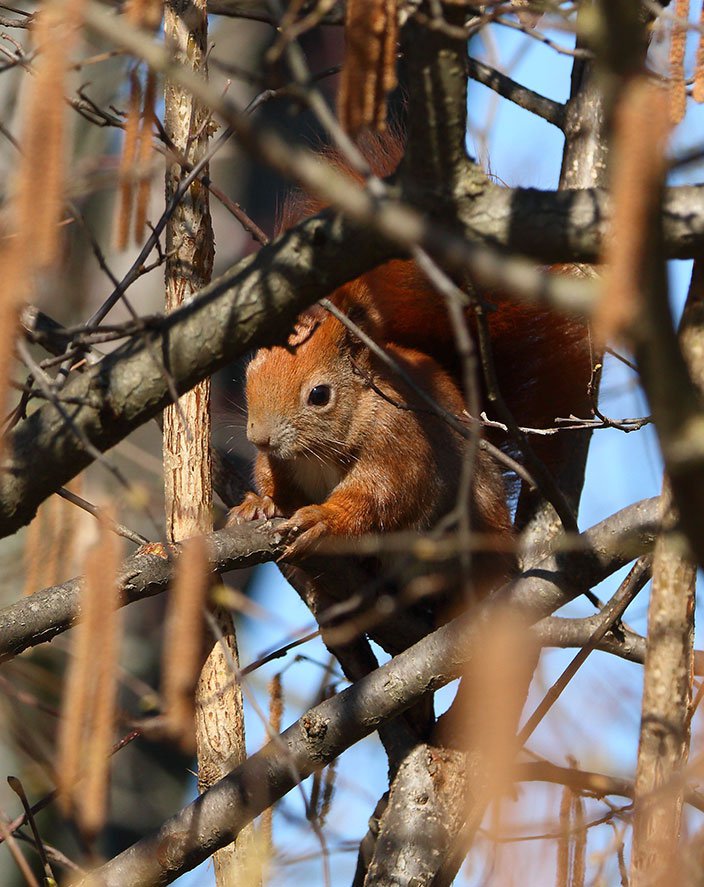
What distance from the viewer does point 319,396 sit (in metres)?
2.87

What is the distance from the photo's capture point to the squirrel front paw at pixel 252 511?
2660 mm

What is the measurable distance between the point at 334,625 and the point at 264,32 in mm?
2528

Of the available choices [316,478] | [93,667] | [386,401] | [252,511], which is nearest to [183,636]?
[93,667]

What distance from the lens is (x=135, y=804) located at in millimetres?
4094

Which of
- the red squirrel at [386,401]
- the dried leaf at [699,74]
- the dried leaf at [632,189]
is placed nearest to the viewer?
the dried leaf at [632,189]

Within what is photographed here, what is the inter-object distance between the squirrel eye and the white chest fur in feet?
0.54

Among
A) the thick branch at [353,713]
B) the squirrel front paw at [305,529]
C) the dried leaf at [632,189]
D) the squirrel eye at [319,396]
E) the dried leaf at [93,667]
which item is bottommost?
the dried leaf at [93,667]

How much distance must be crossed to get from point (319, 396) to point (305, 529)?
1.70 ft

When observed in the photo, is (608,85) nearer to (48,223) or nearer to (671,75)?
(48,223)

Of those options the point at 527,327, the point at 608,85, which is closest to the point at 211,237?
the point at 527,327

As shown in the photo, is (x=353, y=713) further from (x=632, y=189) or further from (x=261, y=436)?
(x=632, y=189)

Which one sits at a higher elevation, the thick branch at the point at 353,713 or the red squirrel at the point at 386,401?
the red squirrel at the point at 386,401

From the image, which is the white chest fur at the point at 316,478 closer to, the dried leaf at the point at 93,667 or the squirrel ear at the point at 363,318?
the squirrel ear at the point at 363,318

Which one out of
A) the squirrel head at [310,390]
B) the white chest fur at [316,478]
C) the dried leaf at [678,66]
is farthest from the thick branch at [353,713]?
the white chest fur at [316,478]
